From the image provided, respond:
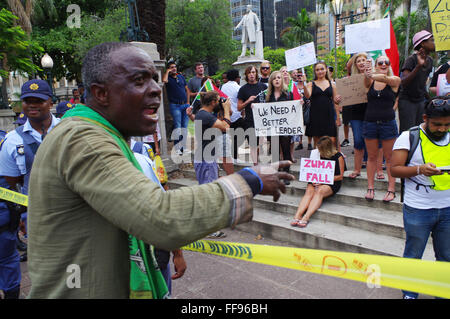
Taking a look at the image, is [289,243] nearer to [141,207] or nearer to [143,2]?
[141,207]

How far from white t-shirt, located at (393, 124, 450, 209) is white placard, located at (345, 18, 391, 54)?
10.1 ft

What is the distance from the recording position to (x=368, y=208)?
490cm

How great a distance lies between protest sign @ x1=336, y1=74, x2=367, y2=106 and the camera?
17.3ft

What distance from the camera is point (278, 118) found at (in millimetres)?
6047

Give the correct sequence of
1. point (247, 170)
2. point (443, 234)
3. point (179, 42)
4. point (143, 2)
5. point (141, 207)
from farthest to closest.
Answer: point (179, 42) < point (143, 2) < point (443, 234) < point (247, 170) < point (141, 207)

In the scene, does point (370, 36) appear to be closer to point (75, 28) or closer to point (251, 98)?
point (251, 98)

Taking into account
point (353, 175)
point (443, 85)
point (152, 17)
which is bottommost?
point (353, 175)

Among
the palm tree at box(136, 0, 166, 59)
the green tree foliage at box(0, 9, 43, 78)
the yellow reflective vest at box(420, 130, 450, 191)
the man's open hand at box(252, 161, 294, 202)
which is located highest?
the palm tree at box(136, 0, 166, 59)

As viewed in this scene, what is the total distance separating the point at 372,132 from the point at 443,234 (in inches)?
88.7

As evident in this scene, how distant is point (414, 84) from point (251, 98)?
2.77 m

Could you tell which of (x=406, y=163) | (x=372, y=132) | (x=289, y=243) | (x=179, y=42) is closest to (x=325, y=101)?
(x=372, y=132)

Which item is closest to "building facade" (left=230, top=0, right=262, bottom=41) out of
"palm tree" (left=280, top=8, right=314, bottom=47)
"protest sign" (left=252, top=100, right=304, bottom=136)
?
"palm tree" (left=280, top=8, right=314, bottom=47)

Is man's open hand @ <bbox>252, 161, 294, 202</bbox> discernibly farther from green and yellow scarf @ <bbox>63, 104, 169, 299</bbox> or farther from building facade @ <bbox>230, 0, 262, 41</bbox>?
building facade @ <bbox>230, 0, 262, 41</bbox>

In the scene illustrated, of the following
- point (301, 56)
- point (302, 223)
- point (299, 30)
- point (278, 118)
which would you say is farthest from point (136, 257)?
point (299, 30)
